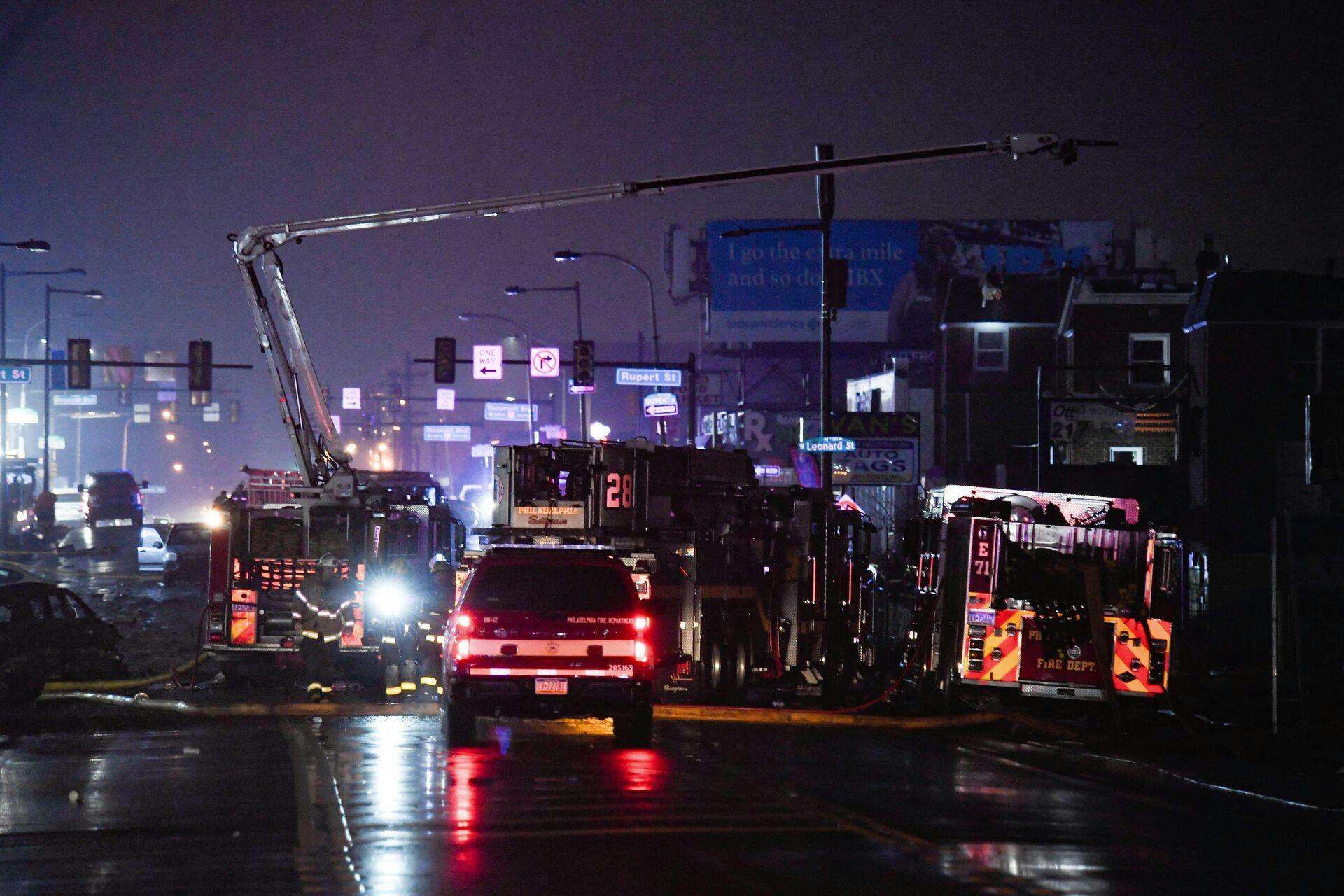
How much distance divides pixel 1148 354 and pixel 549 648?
40911 mm

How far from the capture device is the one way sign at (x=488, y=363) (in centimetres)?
5194

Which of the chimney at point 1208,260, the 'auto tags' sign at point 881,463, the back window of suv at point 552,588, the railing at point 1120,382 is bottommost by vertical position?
the back window of suv at point 552,588

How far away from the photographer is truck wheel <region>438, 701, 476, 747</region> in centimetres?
1441

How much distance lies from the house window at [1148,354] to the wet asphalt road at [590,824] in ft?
123

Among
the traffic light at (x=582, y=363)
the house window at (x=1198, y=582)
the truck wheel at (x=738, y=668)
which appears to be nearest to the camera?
the truck wheel at (x=738, y=668)

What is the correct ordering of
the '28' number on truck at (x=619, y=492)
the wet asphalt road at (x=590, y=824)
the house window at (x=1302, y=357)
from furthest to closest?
1. the house window at (x=1302, y=357)
2. the '28' number on truck at (x=619, y=492)
3. the wet asphalt road at (x=590, y=824)

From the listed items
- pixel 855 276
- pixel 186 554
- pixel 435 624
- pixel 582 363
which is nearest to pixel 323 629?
pixel 435 624

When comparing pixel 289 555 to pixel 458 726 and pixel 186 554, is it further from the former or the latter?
pixel 186 554

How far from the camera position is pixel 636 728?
14617mm

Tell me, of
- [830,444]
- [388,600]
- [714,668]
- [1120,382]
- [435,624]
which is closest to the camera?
Result: [435,624]

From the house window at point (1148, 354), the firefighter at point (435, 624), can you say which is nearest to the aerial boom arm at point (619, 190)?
the firefighter at point (435, 624)

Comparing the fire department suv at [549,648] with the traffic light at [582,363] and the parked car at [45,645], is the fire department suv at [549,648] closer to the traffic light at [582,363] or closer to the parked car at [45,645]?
the parked car at [45,645]

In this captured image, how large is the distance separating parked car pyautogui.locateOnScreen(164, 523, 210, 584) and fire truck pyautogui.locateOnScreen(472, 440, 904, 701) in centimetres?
2460

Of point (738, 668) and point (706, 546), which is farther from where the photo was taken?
point (738, 668)
